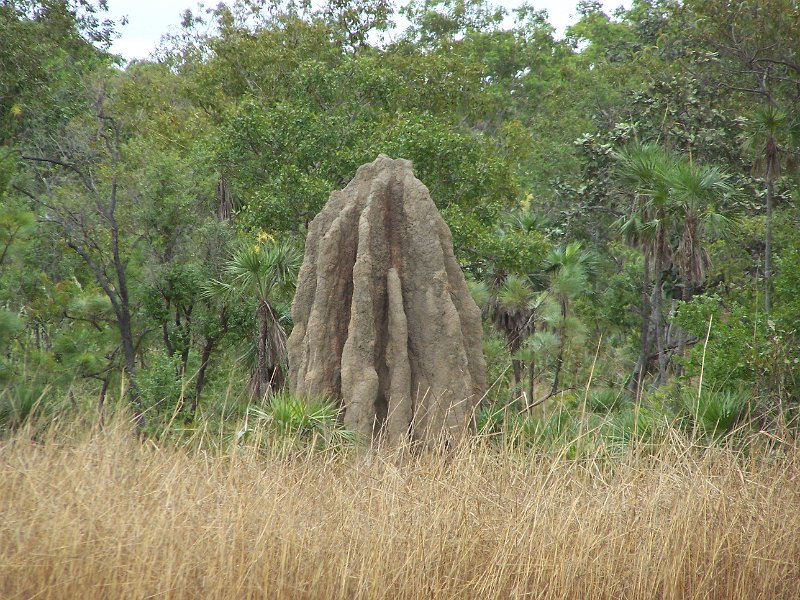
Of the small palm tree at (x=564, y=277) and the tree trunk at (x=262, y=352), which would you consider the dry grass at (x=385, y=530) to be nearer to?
the tree trunk at (x=262, y=352)

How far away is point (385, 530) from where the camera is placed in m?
5.64

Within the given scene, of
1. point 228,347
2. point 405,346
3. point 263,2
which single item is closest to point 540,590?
point 405,346

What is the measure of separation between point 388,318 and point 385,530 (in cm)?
476

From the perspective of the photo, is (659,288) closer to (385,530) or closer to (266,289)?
(266,289)

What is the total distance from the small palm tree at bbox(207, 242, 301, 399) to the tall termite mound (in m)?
2.96

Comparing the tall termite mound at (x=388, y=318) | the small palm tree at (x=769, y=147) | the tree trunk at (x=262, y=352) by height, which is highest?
the small palm tree at (x=769, y=147)

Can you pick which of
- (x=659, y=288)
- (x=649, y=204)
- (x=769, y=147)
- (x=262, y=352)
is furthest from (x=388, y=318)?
(x=659, y=288)

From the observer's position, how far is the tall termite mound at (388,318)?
9.93 meters

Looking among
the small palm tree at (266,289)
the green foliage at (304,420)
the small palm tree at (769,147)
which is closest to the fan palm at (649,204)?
the small palm tree at (769,147)

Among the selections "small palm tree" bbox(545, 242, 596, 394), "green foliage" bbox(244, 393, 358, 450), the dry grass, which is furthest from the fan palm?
the dry grass

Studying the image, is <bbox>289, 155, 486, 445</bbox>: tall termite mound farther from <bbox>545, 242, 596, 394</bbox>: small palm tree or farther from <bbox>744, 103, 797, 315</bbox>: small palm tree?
<bbox>545, 242, 596, 394</bbox>: small palm tree

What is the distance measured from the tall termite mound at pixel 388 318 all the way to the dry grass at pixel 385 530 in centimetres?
361

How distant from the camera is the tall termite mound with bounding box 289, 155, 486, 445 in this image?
9.93 m

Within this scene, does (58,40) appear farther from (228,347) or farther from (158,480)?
(158,480)
